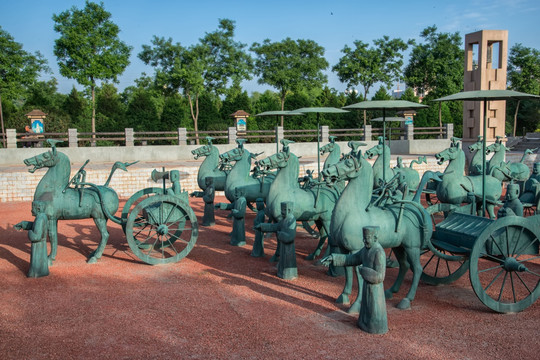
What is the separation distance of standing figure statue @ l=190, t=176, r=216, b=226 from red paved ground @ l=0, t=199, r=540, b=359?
3352mm

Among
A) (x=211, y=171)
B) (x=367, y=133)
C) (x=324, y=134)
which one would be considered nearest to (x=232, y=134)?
(x=324, y=134)

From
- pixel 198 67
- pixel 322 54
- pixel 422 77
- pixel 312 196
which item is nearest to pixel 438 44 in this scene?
pixel 422 77

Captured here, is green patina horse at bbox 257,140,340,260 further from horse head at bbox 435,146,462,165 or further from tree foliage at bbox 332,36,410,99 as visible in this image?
tree foliage at bbox 332,36,410,99

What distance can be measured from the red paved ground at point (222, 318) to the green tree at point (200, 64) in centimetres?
2253

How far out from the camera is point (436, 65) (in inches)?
1278

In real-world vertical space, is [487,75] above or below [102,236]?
above

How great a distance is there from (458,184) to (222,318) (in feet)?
20.7

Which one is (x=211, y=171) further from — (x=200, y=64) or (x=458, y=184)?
(x=200, y=64)

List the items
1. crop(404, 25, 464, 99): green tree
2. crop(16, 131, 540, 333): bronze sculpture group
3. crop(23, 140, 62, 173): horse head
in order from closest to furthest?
crop(16, 131, 540, 333): bronze sculpture group
crop(23, 140, 62, 173): horse head
crop(404, 25, 464, 99): green tree

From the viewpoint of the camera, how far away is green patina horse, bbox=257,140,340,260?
7924 mm

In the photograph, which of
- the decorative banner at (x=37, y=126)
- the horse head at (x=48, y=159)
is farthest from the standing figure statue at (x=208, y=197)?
the decorative banner at (x=37, y=126)

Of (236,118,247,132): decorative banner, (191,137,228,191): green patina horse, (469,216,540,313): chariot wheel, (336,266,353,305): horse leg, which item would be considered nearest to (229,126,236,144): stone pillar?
(236,118,247,132): decorative banner

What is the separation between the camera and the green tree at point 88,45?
2536cm

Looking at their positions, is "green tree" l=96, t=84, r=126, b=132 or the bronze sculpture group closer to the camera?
the bronze sculpture group
